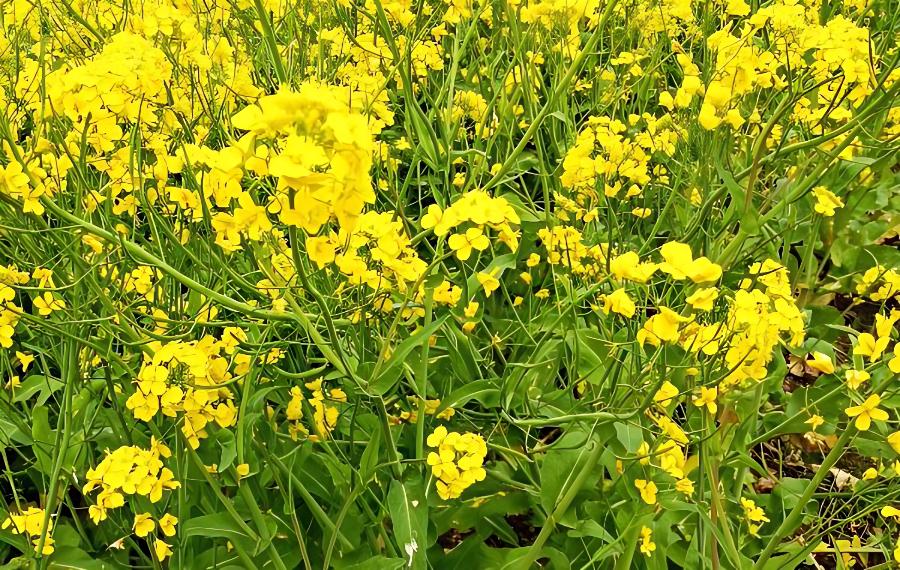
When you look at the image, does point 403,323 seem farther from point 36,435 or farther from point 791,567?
point 791,567

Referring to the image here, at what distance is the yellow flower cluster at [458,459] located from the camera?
1.32m

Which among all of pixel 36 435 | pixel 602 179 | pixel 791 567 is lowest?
pixel 791 567

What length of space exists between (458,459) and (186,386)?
18.1 inches

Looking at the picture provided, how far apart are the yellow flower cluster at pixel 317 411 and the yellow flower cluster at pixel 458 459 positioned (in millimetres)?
254

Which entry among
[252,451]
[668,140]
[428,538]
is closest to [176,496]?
[252,451]

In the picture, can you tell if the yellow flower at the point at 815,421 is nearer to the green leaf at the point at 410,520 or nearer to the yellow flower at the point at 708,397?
the yellow flower at the point at 708,397

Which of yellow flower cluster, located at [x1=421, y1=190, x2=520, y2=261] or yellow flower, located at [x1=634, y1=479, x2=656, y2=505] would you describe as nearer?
yellow flower cluster, located at [x1=421, y1=190, x2=520, y2=261]

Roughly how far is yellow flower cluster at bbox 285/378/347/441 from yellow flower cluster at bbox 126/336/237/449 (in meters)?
0.15

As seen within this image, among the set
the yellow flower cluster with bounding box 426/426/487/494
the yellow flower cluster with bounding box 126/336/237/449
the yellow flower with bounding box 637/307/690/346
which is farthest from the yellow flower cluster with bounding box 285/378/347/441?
the yellow flower with bounding box 637/307/690/346

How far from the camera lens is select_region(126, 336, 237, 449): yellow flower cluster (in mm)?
1208

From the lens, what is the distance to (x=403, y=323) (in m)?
1.51

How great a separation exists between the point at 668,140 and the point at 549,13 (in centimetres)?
49

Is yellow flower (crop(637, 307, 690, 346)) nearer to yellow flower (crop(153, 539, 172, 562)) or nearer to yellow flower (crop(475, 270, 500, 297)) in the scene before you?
yellow flower (crop(475, 270, 500, 297))

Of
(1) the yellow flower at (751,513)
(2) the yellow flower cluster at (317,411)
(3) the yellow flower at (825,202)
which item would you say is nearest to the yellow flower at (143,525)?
(2) the yellow flower cluster at (317,411)
